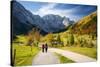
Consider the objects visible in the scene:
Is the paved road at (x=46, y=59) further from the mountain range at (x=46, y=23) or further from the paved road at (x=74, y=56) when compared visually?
the mountain range at (x=46, y=23)

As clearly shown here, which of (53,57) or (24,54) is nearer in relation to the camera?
(24,54)

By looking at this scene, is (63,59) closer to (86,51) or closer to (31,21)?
(86,51)

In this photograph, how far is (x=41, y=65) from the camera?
2.18m

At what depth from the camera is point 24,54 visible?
2119mm

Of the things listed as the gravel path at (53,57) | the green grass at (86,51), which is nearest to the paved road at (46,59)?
the gravel path at (53,57)

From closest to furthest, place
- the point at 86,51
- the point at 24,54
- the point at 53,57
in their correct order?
the point at 24,54
the point at 53,57
the point at 86,51

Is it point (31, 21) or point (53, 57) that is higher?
point (31, 21)

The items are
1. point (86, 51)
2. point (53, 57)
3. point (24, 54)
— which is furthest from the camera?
point (86, 51)

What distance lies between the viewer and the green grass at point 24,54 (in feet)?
6.84

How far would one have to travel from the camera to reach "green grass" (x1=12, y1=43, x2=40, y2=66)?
208cm

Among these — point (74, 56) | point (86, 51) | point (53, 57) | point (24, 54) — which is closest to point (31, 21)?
point (24, 54)

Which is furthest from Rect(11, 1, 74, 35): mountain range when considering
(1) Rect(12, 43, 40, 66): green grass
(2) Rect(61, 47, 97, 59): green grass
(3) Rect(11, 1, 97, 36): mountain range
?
(2) Rect(61, 47, 97, 59): green grass

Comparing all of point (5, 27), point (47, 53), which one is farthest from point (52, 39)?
point (5, 27)

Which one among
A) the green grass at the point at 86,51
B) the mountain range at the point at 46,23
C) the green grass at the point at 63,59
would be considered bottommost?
the green grass at the point at 63,59
